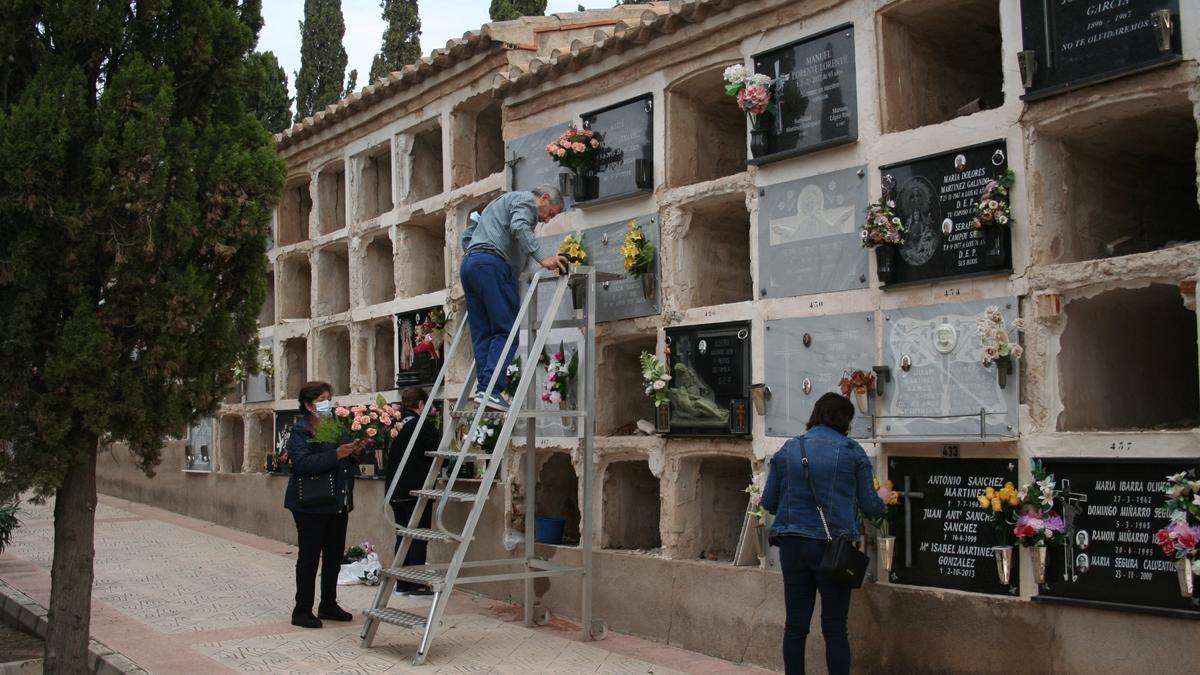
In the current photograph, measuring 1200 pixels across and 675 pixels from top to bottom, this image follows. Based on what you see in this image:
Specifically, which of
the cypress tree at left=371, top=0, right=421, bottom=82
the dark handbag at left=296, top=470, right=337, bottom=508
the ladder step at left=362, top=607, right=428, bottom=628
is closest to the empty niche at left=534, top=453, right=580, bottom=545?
the dark handbag at left=296, top=470, right=337, bottom=508

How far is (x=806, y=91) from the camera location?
21.0ft

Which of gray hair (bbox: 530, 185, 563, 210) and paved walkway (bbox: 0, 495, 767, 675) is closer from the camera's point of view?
paved walkway (bbox: 0, 495, 767, 675)

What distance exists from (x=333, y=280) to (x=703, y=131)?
203 inches

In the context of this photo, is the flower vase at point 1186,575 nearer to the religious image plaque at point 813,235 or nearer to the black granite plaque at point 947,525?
the black granite plaque at point 947,525

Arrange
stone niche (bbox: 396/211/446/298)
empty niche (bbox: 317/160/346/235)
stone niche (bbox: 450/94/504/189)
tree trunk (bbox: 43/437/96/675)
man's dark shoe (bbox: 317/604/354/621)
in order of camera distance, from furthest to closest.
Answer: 1. empty niche (bbox: 317/160/346/235)
2. stone niche (bbox: 396/211/446/298)
3. stone niche (bbox: 450/94/504/189)
4. man's dark shoe (bbox: 317/604/354/621)
5. tree trunk (bbox: 43/437/96/675)

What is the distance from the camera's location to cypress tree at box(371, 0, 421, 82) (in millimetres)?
19016

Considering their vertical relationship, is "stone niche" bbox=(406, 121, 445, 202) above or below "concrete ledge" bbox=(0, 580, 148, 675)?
above

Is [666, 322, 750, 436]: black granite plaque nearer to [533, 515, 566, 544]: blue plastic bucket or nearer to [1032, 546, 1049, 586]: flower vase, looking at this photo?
[533, 515, 566, 544]: blue plastic bucket

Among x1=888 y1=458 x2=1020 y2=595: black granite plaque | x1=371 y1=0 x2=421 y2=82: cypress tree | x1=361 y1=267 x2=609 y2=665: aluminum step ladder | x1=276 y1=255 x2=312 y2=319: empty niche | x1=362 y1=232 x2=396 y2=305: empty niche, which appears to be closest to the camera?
x1=888 y1=458 x2=1020 y2=595: black granite plaque

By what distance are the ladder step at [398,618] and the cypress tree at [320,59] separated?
46.3ft

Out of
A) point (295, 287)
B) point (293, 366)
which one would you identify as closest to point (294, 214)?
point (295, 287)

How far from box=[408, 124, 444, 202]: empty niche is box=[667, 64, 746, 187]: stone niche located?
3108 millimetres

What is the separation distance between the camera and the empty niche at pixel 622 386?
772cm

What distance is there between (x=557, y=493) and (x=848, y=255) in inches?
136
